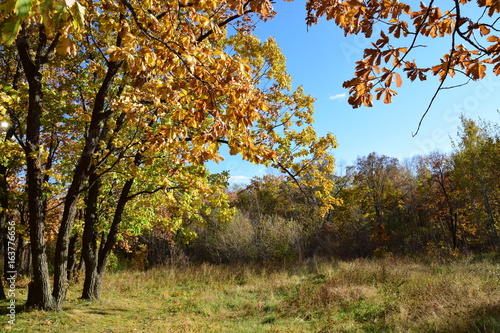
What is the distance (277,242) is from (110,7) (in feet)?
71.7

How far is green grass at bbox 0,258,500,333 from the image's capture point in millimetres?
6730

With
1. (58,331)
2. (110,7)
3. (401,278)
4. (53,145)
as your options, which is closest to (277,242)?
(401,278)

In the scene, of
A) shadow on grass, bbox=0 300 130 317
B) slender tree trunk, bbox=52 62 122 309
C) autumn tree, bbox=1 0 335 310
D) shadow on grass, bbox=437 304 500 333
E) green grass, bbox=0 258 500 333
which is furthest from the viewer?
shadow on grass, bbox=0 300 130 317

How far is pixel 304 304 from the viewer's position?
947 centimetres

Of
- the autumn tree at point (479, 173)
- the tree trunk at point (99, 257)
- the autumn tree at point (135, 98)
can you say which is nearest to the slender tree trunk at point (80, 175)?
the autumn tree at point (135, 98)

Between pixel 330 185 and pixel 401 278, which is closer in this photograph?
pixel 330 185

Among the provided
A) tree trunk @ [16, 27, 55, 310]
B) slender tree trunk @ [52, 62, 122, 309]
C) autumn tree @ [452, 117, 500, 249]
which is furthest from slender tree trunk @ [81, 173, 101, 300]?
autumn tree @ [452, 117, 500, 249]

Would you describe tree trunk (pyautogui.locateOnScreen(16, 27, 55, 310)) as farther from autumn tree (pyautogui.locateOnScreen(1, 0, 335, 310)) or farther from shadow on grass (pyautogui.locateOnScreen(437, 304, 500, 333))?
shadow on grass (pyautogui.locateOnScreen(437, 304, 500, 333))

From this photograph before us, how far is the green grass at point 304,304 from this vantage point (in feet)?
22.1

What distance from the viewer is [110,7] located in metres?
3.74

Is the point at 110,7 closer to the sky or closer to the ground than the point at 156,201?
closer to the sky

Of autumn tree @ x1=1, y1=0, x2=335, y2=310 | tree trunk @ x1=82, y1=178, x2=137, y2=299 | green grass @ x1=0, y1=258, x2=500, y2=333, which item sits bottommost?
green grass @ x1=0, y1=258, x2=500, y2=333

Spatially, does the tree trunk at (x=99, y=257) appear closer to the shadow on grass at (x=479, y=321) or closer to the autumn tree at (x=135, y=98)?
→ the autumn tree at (x=135, y=98)

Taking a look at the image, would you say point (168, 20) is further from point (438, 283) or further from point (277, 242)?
point (277, 242)
